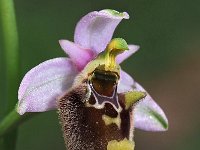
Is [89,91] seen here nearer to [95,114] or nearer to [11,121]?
[95,114]

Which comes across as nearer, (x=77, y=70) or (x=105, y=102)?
(x=105, y=102)

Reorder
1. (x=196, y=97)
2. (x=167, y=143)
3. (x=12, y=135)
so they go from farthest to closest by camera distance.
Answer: (x=196, y=97), (x=167, y=143), (x=12, y=135)

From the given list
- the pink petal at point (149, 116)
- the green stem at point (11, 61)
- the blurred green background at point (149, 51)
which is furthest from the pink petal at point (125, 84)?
the blurred green background at point (149, 51)

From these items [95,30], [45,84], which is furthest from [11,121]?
[95,30]

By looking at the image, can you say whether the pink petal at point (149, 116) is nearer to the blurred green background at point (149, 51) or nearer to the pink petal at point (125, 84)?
the pink petal at point (125, 84)

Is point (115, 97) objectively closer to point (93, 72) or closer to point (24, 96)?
point (93, 72)

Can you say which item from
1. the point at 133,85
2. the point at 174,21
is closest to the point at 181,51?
the point at 174,21
